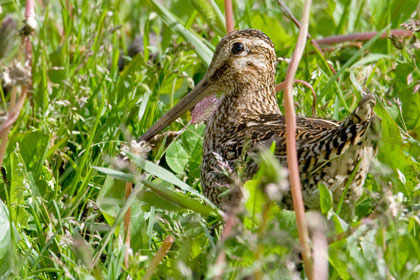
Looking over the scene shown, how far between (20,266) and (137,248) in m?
0.45

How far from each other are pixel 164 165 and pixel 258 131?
687 millimetres

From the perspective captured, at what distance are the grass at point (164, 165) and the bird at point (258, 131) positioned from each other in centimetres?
11

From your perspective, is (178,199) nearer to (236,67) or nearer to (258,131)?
(258,131)

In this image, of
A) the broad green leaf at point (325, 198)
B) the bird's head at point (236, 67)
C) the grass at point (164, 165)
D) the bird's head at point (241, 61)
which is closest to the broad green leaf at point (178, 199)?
the grass at point (164, 165)

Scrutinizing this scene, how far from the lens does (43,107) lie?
4.52 m

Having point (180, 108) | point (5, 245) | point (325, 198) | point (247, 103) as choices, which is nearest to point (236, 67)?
point (247, 103)

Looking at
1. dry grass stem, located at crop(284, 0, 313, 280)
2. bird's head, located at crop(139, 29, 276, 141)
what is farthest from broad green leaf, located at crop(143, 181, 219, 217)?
bird's head, located at crop(139, 29, 276, 141)

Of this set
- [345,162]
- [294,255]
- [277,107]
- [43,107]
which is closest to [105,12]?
[43,107]

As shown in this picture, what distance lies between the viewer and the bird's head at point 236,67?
14.0ft

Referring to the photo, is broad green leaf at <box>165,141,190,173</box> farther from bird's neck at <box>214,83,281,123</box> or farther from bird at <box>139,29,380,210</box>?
bird's neck at <box>214,83,281,123</box>

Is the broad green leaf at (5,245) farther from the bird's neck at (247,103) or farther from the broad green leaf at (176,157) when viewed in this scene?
the bird's neck at (247,103)

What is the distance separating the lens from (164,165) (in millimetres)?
4359

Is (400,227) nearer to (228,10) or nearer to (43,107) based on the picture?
(228,10)

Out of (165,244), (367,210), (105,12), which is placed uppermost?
(105,12)
